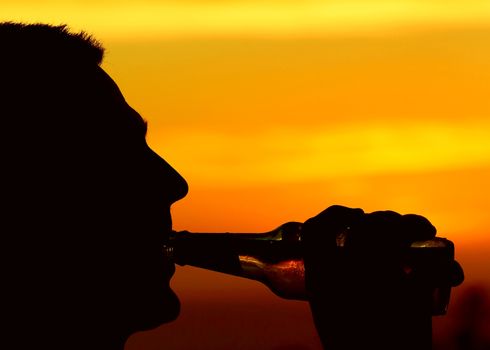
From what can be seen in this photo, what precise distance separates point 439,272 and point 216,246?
65 centimetres

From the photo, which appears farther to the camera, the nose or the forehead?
the forehead

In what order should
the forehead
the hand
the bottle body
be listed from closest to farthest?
1. the hand
2. the forehead
3. the bottle body

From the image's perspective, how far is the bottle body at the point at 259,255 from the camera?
127 inches

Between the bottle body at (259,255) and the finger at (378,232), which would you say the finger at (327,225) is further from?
the bottle body at (259,255)

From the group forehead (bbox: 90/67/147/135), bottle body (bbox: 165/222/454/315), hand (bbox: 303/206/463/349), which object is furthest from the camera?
bottle body (bbox: 165/222/454/315)

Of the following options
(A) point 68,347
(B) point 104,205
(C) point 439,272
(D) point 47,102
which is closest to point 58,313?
(A) point 68,347

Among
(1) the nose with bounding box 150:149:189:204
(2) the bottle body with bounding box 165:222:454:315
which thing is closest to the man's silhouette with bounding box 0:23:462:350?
(1) the nose with bounding box 150:149:189:204

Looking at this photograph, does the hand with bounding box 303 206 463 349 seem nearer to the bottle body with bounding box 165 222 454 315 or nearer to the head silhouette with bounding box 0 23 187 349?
the bottle body with bounding box 165 222 454 315

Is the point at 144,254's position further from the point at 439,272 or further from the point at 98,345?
the point at 439,272

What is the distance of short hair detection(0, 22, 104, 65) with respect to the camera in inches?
115

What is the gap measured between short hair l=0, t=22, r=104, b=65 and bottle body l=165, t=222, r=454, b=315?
21.9 inches

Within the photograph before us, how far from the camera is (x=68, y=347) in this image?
282cm

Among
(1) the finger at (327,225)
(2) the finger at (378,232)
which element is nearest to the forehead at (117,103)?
(1) the finger at (327,225)

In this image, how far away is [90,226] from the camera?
2887 mm
